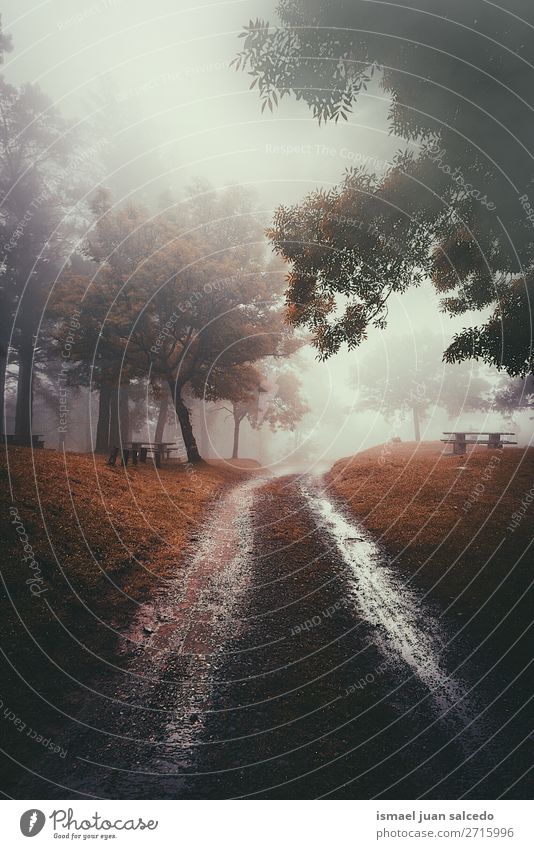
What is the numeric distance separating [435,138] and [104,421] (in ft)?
91.4

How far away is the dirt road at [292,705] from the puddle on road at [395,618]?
0.10ft

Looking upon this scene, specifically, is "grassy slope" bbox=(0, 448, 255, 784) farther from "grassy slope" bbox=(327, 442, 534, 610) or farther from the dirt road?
"grassy slope" bbox=(327, 442, 534, 610)

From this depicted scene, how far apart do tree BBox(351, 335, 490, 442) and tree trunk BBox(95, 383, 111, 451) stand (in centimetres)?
4087

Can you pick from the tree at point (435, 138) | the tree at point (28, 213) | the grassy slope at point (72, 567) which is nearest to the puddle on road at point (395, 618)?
the grassy slope at point (72, 567)

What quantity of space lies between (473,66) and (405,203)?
9.61ft

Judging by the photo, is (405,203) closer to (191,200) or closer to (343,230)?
(343,230)

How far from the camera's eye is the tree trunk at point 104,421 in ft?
95.9

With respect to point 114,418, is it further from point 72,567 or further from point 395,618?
point 395,618

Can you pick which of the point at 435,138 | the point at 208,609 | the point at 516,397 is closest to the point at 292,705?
the point at 208,609

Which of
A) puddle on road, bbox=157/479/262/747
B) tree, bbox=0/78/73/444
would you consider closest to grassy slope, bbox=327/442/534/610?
puddle on road, bbox=157/479/262/747

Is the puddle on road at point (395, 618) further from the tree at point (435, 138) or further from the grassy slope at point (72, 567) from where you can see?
the tree at point (435, 138)

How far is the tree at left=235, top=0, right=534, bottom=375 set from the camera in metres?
8.66

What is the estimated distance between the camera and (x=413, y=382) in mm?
59219

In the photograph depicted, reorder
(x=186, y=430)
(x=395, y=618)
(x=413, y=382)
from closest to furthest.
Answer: (x=395, y=618), (x=186, y=430), (x=413, y=382)
